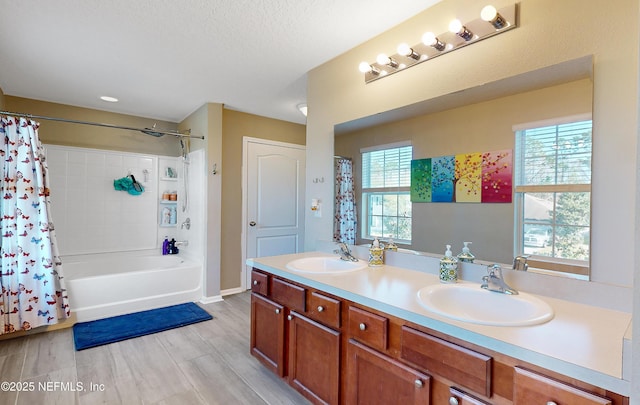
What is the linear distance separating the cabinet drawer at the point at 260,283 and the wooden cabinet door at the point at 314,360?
0.31m

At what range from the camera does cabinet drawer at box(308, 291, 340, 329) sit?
1.53 metres

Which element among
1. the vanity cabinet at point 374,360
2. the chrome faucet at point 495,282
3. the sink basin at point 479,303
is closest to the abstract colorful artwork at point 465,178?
the chrome faucet at point 495,282

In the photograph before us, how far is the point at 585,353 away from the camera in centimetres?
84

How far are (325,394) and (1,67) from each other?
365cm

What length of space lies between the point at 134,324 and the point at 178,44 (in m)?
2.57

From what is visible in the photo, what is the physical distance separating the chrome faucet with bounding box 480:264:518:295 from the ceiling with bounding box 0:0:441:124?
1.49m

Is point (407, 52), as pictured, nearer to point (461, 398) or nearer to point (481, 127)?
point (481, 127)

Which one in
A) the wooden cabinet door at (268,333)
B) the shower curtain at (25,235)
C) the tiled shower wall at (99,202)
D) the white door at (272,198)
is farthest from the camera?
the white door at (272,198)

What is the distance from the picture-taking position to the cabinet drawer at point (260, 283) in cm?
204

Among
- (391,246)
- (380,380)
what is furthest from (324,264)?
(380,380)

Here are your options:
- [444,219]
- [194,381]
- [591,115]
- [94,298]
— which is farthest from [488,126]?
[94,298]

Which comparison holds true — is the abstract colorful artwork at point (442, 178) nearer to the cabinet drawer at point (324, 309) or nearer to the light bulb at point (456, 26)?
the light bulb at point (456, 26)

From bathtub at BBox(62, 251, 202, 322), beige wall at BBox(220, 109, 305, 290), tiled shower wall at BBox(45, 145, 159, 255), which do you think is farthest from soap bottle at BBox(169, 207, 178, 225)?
beige wall at BBox(220, 109, 305, 290)

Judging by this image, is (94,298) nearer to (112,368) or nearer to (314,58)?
(112,368)
